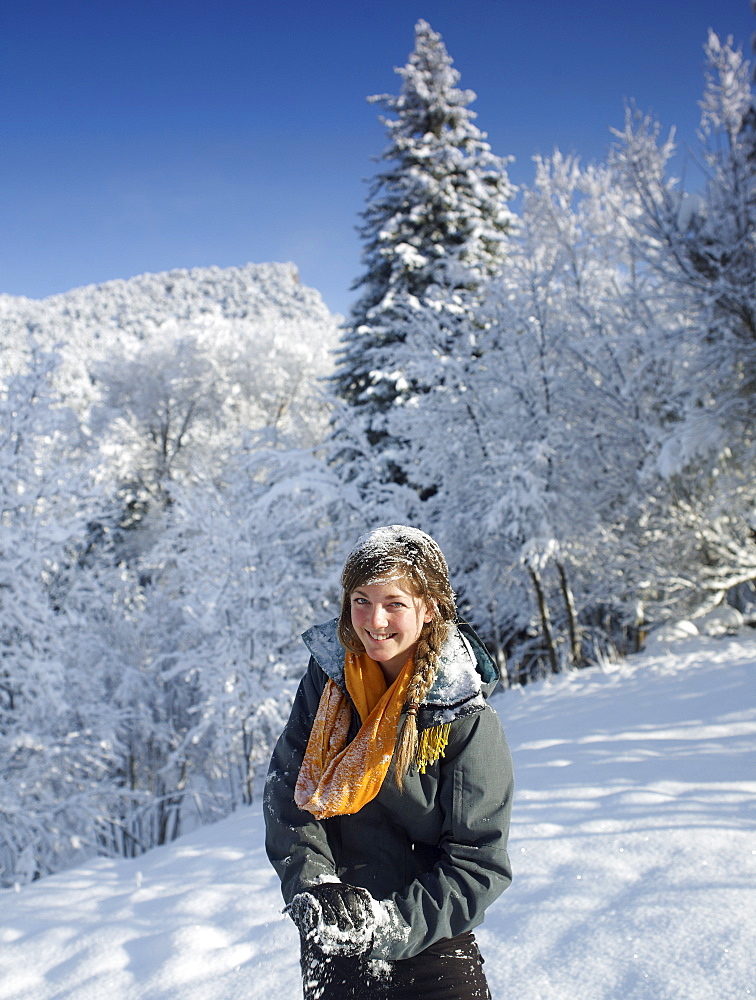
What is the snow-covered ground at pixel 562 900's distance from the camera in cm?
222

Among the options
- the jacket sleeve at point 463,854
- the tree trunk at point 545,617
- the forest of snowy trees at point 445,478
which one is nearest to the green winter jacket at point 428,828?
the jacket sleeve at point 463,854

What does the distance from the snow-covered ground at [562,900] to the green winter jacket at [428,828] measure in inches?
49.5

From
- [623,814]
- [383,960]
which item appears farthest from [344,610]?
[623,814]

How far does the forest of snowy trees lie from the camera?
28.3 ft

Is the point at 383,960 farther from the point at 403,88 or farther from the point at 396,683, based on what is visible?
the point at 403,88

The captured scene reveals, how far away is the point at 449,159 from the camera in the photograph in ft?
45.5

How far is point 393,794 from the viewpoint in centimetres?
141

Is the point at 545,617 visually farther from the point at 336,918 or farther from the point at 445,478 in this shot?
the point at 336,918

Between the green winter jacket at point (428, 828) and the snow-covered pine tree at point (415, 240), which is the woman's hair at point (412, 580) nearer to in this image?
the green winter jacket at point (428, 828)

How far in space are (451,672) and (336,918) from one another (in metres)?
0.57

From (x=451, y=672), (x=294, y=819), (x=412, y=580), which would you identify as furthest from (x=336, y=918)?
(x=412, y=580)

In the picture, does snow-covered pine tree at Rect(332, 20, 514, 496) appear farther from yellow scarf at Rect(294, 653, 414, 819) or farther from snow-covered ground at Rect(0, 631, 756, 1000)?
yellow scarf at Rect(294, 653, 414, 819)

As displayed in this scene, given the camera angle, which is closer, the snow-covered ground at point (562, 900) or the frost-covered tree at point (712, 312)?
the snow-covered ground at point (562, 900)

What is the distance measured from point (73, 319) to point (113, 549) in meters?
53.4
